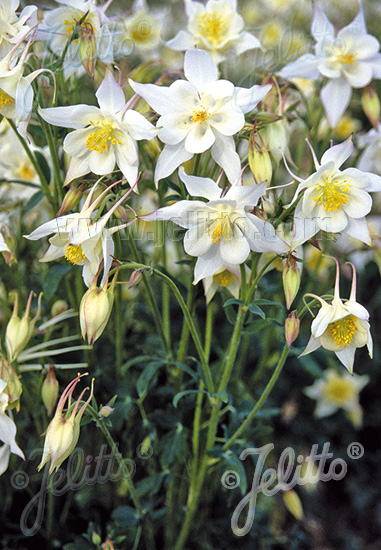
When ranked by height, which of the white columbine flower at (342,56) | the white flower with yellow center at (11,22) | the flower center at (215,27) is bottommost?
the white columbine flower at (342,56)

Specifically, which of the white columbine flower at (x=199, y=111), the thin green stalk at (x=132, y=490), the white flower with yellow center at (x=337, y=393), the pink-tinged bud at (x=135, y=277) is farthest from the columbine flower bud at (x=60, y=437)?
the white flower with yellow center at (x=337, y=393)

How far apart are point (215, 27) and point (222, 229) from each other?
1.82 ft

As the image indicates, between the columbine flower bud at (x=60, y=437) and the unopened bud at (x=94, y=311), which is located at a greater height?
the unopened bud at (x=94, y=311)

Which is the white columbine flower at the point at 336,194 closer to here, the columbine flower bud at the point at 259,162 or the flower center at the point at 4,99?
the columbine flower bud at the point at 259,162

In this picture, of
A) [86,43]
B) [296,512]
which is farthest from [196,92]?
[296,512]

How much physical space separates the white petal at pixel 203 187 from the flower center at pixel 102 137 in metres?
0.14

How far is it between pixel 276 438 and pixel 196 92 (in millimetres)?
1275

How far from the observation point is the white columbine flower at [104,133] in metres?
0.90

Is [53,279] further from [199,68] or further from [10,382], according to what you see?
[199,68]

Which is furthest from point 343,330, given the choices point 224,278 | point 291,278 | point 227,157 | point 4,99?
point 4,99

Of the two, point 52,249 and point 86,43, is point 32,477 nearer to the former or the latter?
point 52,249

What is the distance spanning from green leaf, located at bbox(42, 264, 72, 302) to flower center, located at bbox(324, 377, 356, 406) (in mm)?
1020

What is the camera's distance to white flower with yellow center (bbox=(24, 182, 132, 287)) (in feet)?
2.75

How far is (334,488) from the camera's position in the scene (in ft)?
6.50
